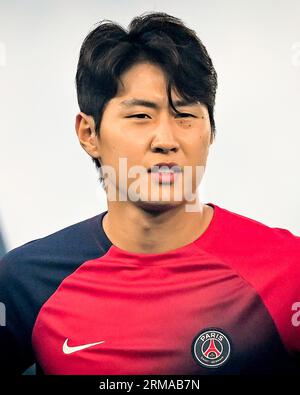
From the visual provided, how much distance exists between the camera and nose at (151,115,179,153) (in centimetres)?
167

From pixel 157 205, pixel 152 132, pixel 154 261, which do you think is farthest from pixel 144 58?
pixel 154 261

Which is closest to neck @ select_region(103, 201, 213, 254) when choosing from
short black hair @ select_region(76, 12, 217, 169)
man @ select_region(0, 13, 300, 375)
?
man @ select_region(0, 13, 300, 375)

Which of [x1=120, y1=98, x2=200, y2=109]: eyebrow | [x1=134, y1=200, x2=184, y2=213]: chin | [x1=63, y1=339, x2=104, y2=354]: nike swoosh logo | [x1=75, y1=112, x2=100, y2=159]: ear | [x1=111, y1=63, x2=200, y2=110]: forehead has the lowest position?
[x1=63, y1=339, x2=104, y2=354]: nike swoosh logo

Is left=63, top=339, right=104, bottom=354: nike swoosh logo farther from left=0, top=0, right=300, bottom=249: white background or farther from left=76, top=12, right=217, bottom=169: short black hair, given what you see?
left=76, top=12, right=217, bottom=169: short black hair

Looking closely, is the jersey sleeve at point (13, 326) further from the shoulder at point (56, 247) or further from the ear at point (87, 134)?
the ear at point (87, 134)

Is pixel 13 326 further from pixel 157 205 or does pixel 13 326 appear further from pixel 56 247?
pixel 157 205

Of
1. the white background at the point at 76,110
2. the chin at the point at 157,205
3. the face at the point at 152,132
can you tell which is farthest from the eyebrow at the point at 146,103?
A: the chin at the point at 157,205

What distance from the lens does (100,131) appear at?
176cm

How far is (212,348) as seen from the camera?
1.70 meters

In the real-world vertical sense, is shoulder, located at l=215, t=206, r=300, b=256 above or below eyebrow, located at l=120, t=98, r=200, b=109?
below

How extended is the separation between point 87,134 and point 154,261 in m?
0.37

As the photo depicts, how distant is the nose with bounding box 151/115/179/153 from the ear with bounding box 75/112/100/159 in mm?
189
